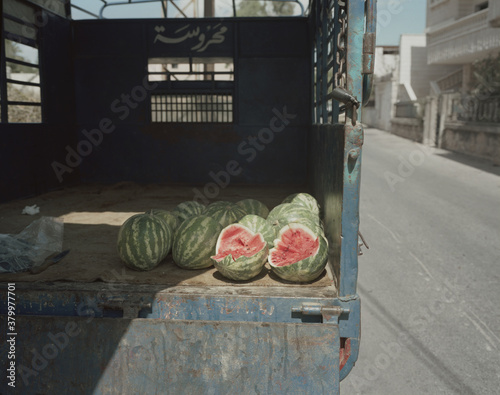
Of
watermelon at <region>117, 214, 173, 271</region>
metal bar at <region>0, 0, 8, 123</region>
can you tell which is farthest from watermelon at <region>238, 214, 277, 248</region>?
metal bar at <region>0, 0, 8, 123</region>

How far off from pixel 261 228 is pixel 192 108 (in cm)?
370

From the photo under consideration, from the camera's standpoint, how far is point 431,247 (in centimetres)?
820

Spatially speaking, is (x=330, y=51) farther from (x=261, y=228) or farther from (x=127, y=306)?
(x=127, y=306)

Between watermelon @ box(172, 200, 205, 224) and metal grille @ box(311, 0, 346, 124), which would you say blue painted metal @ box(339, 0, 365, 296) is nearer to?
metal grille @ box(311, 0, 346, 124)

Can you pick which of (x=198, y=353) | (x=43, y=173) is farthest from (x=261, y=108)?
(x=198, y=353)

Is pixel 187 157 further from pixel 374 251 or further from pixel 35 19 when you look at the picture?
pixel 374 251

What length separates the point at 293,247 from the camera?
3.01m

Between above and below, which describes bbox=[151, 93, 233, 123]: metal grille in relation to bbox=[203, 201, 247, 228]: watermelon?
above

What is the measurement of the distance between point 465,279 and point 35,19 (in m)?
6.91

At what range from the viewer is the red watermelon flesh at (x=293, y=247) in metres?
2.85

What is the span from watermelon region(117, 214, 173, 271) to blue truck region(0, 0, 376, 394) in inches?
4.2

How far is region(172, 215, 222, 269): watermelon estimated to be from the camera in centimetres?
304

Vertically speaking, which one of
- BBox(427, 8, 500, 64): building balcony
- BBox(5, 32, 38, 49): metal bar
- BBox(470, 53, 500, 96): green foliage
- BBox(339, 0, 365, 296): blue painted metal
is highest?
BBox(427, 8, 500, 64): building balcony

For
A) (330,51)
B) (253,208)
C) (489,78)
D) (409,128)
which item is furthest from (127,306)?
(409,128)
